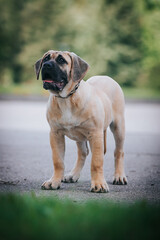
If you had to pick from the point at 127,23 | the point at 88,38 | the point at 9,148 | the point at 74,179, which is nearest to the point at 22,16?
the point at 88,38

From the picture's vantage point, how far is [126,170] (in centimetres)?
646

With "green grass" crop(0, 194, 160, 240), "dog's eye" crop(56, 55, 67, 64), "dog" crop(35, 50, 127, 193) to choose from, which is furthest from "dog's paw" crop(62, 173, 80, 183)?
"green grass" crop(0, 194, 160, 240)

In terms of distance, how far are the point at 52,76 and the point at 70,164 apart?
8.23 feet

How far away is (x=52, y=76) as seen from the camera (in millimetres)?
4715

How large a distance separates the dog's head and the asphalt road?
1172 mm

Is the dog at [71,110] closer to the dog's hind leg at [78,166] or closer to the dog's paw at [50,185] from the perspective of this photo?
the dog's paw at [50,185]

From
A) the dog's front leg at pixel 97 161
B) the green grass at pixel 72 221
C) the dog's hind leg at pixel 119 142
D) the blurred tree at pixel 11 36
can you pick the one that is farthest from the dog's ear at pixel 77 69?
the blurred tree at pixel 11 36

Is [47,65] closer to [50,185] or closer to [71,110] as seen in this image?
[71,110]

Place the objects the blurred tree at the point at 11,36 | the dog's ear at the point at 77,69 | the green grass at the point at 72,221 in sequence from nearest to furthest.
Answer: the green grass at the point at 72,221, the dog's ear at the point at 77,69, the blurred tree at the point at 11,36

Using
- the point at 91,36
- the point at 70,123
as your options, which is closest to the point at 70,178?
the point at 70,123

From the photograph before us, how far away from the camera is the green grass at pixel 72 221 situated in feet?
8.17

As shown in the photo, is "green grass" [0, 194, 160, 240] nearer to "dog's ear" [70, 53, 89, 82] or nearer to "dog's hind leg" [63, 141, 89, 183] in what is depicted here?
"dog's ear" [70, 53, 89, 82]

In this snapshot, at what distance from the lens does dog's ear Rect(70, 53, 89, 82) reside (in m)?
4.81

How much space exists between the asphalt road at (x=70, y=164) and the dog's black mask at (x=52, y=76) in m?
1.16
